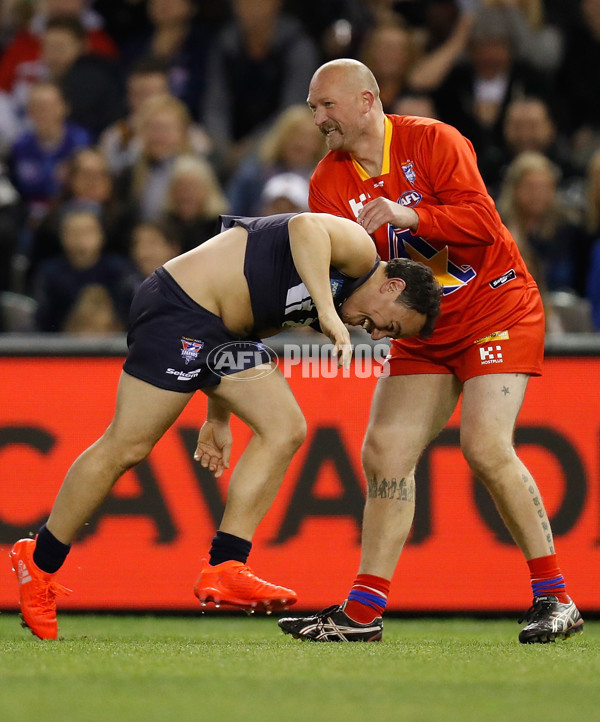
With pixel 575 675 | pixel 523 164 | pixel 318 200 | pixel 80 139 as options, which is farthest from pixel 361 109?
pixel 80 139

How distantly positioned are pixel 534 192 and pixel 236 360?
4037 mm

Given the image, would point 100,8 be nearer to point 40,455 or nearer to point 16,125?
point 16,125

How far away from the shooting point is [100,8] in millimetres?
11672

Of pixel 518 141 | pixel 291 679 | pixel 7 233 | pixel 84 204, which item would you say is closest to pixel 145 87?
pixel 84 204

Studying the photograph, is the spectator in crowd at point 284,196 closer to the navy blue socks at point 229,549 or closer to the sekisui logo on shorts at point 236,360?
the sekisui logo on shorts at point 236,360

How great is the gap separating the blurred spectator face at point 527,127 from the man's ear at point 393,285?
15.5 ft

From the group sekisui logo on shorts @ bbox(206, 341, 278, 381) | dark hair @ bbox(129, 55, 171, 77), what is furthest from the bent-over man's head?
dark hair @ bbox(129, 55, 171, 77)

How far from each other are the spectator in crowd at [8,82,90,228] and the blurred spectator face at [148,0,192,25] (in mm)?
1299

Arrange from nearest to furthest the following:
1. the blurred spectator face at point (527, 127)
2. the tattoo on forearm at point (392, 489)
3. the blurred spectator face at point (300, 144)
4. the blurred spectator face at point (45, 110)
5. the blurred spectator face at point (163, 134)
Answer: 1. the tattoo on forearm at point (392, 489)
2. the blurred spectator face at point (300, 144)
3. the blurred spectator face at point (163, 134)
4. the blurred spectator face at point (527, 127)
5. the blurred spectator face at point (45, 110)

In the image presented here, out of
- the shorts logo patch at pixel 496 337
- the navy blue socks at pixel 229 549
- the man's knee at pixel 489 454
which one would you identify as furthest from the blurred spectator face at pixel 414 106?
the navy blue socks at pixel 229 549

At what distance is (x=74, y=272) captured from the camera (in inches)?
336

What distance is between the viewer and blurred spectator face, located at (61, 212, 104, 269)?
861 centimetres

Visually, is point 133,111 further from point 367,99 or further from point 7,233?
point 367,99

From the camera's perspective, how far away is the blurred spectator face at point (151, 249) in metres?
8.48
